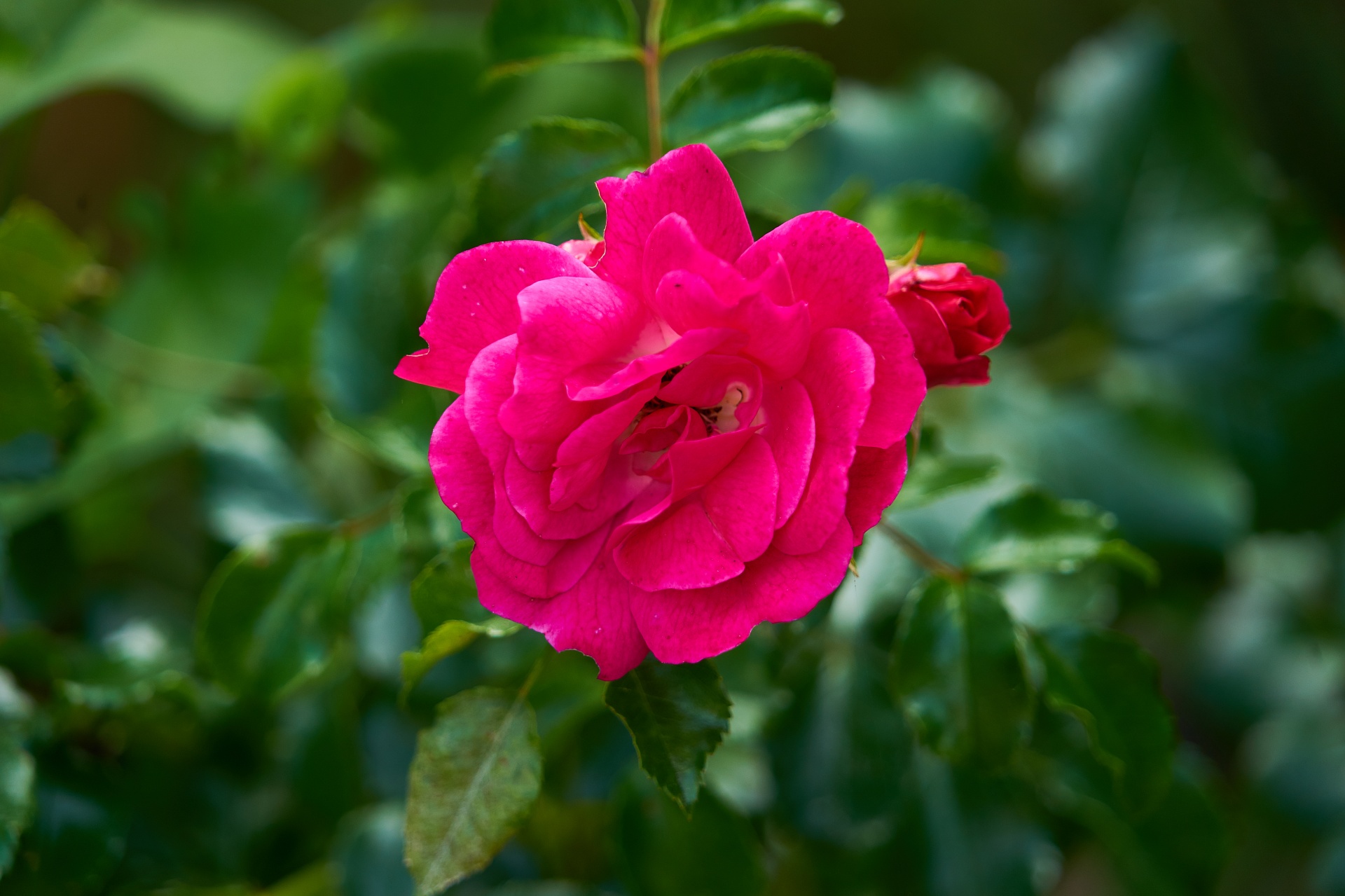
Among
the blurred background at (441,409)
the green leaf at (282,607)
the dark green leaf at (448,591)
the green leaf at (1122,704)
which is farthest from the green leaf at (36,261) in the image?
the green leaf at (1122,704)

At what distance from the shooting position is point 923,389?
29 cm

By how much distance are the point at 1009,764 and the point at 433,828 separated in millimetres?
226

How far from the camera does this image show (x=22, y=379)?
44 centimetres

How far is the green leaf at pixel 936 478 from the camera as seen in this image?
16.0 inches

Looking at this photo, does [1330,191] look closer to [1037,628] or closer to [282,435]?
[1037,628]

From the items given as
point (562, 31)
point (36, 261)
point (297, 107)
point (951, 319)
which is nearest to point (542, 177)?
point (562, 31)

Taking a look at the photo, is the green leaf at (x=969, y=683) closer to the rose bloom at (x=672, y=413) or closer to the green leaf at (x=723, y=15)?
the rose bloom at (x=672, y=413)

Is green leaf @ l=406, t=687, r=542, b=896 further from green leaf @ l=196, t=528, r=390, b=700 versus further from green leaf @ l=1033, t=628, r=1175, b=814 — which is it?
green leaf @ l=1033, t=628, r=1175, b=814

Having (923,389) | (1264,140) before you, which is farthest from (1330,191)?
(923,389)

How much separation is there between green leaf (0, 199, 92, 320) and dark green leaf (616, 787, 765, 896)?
16.1 inches

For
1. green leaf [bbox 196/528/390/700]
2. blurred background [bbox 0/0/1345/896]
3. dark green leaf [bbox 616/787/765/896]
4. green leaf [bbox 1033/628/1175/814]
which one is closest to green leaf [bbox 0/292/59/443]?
blurred background [bbox 0/0/1345/896]

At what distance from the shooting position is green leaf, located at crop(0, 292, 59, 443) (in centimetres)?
43

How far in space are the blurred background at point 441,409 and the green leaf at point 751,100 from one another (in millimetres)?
35

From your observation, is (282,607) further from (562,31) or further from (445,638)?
(562,31)
